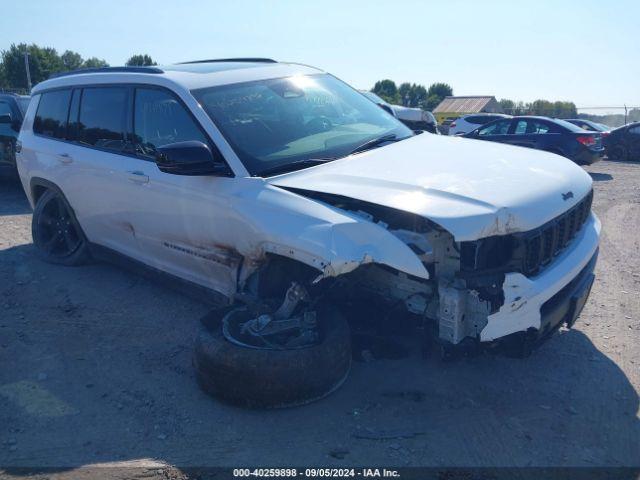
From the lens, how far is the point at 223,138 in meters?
3.88

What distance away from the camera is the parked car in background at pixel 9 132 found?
381 inches

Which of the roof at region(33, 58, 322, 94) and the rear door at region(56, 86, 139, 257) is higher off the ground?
the roof at region(33, 58, 322, 94)

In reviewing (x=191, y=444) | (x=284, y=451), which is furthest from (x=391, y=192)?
(x=191, y=444)

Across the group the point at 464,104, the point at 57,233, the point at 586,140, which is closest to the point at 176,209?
the point at 57,233

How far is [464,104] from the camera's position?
42.2 meters

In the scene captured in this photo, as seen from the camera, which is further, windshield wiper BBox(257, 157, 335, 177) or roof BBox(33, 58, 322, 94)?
roof BBox(33, 58, 322, 94)

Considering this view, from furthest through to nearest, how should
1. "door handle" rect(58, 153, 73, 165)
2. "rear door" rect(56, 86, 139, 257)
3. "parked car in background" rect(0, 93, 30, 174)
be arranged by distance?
"parked car in background" rect(0, 93, 30, 174)
"door handle" rect(58, 153, 73, 165)
"rear door" rect(56, 86, 139, 257)

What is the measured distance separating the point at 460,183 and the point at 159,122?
7.71ft

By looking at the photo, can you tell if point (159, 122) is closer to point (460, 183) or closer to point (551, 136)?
point (460, 183)

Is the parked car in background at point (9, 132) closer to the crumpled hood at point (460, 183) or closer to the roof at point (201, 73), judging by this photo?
the roof at point (201, 73)

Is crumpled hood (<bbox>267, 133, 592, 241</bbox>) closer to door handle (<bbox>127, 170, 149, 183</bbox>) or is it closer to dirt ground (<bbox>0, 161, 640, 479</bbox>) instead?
dirt ground (<bbox>0, 161, 640, 479</bbox>)

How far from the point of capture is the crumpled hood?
3061 mm

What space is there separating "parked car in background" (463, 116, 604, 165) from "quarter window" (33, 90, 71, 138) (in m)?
11.5

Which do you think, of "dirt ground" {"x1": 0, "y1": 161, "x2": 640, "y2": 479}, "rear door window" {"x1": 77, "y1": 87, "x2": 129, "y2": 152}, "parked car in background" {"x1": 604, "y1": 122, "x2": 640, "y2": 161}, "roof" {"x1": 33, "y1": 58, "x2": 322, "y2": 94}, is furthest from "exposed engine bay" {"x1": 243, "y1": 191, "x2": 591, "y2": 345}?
"parked car in background" {"x1": 604, "y1": 122, "x2": 640, "y2": 161}
